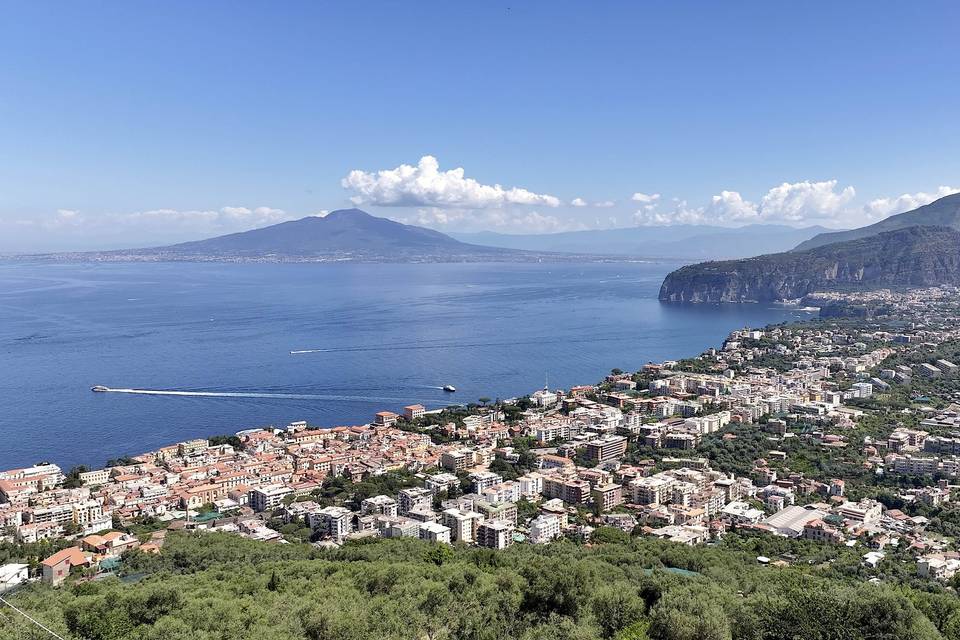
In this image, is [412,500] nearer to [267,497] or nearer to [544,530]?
[544,530]

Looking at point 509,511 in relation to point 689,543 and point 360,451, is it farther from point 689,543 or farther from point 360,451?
point 360,451

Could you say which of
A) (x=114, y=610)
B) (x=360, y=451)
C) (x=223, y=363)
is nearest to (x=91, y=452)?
(x=360, y=451)

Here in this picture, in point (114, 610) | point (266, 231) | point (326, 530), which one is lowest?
point (326, 530)

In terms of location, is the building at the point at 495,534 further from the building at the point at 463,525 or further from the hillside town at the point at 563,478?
the building at the point at 463,525

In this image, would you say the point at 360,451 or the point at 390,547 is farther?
the point at 360,451

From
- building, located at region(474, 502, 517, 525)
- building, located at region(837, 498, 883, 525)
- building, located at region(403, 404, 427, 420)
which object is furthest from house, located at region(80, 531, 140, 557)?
building, located at region(837, 498, 883, 525)

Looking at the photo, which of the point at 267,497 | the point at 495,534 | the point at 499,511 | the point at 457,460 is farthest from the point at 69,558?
the point at 457,460
